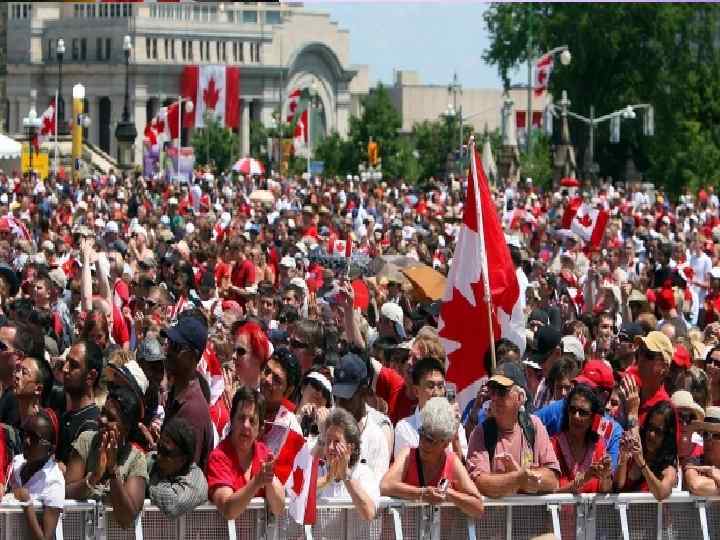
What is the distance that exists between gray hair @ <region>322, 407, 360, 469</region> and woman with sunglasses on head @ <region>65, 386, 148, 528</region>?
813mm

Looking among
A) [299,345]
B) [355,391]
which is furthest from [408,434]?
[299,345]

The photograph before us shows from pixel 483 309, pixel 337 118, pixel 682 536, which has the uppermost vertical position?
pixel 337 118

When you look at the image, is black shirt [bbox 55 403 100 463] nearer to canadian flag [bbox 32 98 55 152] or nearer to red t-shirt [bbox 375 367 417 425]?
red t-shirt [bbox 375 367 417 425]

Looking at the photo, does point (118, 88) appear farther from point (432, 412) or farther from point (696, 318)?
point (432, 412)

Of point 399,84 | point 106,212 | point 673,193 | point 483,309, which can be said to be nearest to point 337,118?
point 399,84

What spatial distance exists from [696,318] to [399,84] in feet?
459

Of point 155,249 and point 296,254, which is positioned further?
point 155,249

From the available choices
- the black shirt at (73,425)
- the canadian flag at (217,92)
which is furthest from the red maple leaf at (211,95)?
the black shirt at (73,425)

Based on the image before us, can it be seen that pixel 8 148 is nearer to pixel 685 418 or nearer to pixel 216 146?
pixel 685 418

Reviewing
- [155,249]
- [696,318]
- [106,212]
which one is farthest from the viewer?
[106,212]

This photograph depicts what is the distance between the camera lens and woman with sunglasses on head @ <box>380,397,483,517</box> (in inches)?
388

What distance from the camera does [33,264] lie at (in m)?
19.9

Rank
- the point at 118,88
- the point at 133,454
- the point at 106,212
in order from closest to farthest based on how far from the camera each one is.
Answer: the point at 133,454, the point at 106,212, the point at 118,88

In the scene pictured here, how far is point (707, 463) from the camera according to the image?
417 inches
